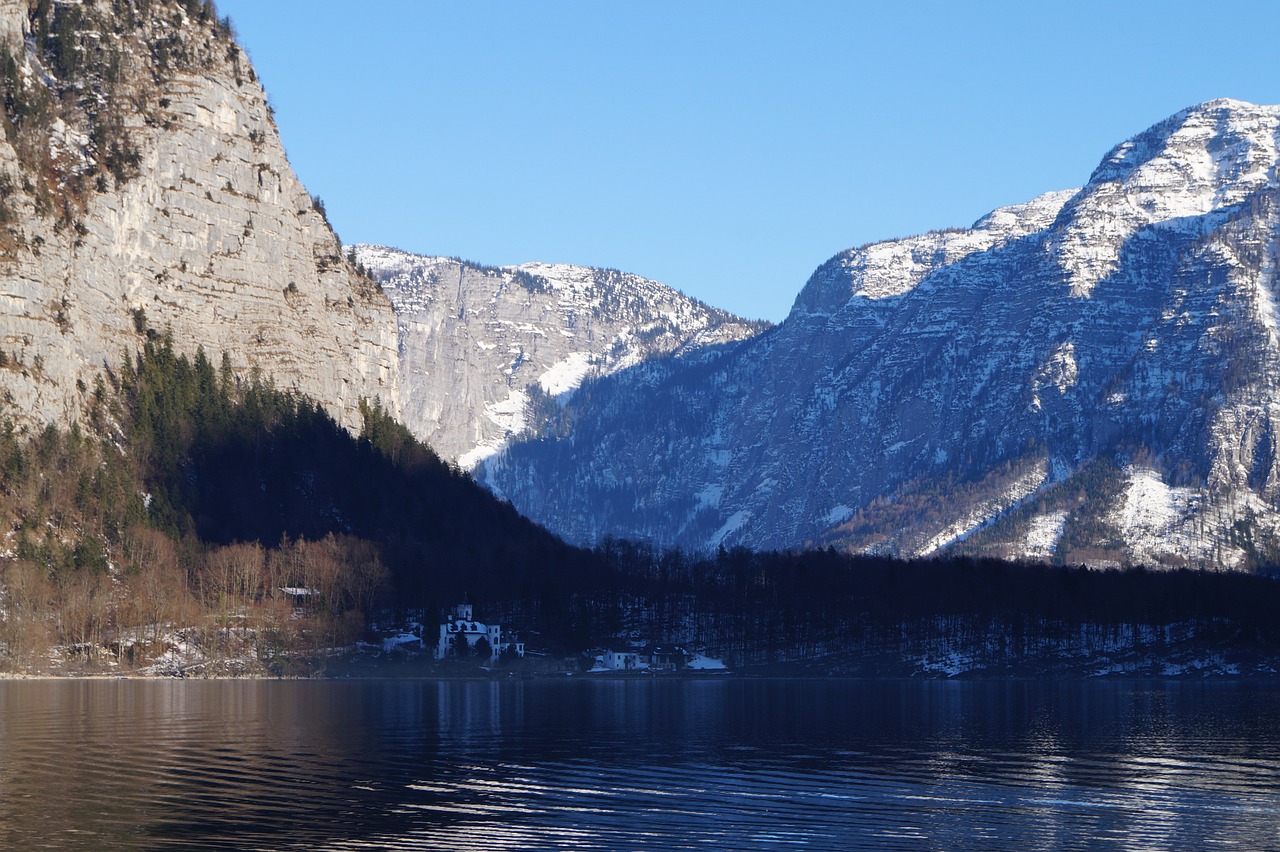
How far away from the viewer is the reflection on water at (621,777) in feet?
258

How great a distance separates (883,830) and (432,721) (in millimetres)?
66925

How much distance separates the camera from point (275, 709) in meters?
149

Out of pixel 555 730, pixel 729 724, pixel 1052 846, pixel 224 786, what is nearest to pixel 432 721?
pixel 555 730

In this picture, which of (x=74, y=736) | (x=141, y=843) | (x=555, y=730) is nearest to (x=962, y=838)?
(x=141, y=843)

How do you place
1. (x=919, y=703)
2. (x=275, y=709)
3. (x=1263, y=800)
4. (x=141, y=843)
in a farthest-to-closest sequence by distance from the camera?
(x=919, y=703), (x=275, y=709), (x=1263, y=800), (x=141, y=843)

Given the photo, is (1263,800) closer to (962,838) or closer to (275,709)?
(962,838)

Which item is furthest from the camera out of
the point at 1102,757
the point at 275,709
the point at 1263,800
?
the point at 275,709

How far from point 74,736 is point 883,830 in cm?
6390

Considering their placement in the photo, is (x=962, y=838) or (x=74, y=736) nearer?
(x=962, y=838)

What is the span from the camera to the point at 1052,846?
76438 millimetres

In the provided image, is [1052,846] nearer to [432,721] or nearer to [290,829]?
[290,829]

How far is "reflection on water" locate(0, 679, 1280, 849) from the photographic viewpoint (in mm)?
78750

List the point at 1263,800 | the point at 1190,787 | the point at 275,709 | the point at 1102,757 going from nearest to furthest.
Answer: the point at 1263,800
the point at 1190,787
the point at 1102,757
the point at 275,709

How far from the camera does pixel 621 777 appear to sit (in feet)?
325
